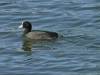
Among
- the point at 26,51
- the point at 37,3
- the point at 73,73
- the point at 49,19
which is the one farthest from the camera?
the point at 37,3

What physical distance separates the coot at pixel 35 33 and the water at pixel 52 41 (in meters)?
0.19

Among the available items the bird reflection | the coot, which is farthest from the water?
the coot

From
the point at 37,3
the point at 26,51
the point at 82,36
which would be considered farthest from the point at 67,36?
the point at 37,3

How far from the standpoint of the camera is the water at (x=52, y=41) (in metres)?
16.3

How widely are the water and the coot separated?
188mm

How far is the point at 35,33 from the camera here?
1977cm

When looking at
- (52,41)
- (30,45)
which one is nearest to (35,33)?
(30,45)

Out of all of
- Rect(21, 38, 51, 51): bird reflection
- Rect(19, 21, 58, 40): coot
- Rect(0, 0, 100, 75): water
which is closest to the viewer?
Rect(0, 0, 100, 75): water

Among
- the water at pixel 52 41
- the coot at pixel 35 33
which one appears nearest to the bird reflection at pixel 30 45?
the water at pixel 52 41

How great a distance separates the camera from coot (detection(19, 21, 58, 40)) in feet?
63.3

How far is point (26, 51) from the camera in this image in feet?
60.2

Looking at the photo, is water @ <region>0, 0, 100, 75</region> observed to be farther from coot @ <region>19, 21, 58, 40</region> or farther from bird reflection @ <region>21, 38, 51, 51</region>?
coot @ <region>19, 21, 58, 40</region>

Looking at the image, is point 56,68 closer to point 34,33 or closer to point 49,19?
point 34,33

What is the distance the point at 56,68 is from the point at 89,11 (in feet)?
23.1
